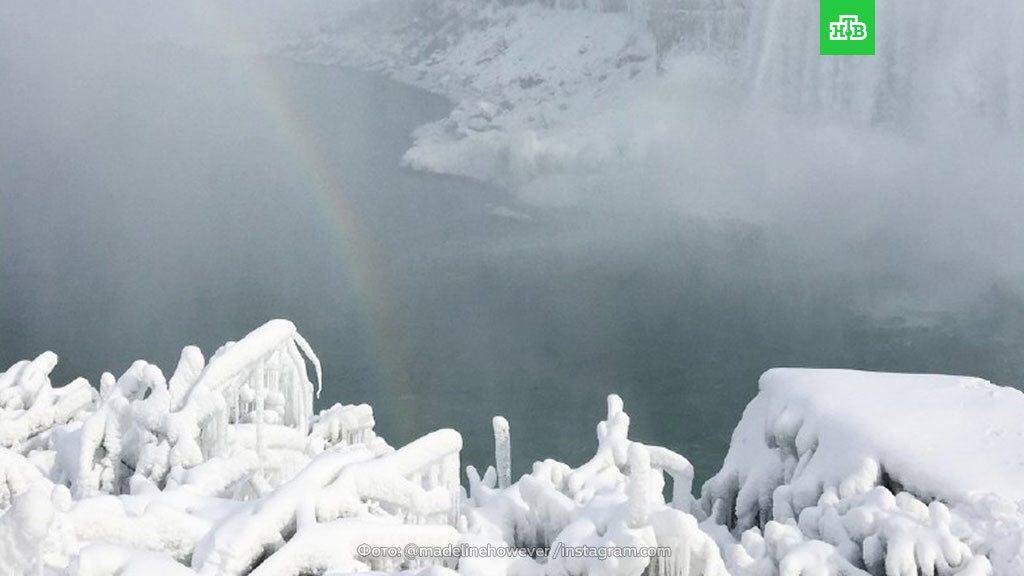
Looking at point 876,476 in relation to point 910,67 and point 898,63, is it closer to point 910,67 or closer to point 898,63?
point 910,67

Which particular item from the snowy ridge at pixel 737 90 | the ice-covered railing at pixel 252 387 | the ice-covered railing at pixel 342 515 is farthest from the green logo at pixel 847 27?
the ice-covered railing at pixel 342 515

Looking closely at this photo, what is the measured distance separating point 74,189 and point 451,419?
8637 cm

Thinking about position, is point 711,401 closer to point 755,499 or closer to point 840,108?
point 755,499

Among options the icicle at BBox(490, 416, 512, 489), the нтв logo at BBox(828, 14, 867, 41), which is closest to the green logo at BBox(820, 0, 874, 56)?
the нтв logo at BBox(828, 14, 867, 41)

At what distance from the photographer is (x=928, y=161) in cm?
13338

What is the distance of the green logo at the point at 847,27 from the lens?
141500 millimetres

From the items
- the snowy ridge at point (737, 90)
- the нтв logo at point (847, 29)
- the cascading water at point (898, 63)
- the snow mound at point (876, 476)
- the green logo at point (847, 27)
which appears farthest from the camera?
the нтв logo at point (847, 29)

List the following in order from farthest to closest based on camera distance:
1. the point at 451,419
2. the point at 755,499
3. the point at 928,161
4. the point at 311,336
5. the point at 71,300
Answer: the point at 928,161, the point at 71,300, the point at 311,336, the point at 451,419, the point at 755,499

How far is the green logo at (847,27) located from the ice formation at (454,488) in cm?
12650

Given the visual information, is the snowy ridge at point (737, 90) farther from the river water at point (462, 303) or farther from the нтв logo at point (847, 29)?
the river water at point (462, 303)

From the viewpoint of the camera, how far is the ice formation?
11.6m

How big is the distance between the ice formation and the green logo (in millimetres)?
126503

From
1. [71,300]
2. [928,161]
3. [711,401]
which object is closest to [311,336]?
[71,300]

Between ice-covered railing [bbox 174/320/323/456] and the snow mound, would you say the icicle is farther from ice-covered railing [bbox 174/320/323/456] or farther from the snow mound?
the snow mound
